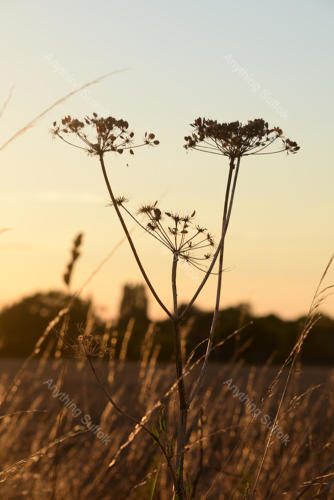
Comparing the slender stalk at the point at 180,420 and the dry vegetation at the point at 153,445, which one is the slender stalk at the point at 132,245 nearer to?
the slender stalk at the point at 180,420

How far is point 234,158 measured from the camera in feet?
10.2

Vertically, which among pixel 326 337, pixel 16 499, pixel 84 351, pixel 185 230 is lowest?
pixel 16 499

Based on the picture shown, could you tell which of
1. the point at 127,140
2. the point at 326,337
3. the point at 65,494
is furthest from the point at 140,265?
the point at 326,337

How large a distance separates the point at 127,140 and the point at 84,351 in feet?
3.45

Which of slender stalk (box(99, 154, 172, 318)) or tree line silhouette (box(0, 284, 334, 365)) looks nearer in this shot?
slender stalk (box(99, 154, 172, 318))

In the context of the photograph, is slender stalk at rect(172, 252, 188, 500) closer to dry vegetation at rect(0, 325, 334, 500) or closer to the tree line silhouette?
dry vegetation at rect(0, 325, 334, 500)

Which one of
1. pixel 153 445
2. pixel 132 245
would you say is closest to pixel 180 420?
pixel 132 245

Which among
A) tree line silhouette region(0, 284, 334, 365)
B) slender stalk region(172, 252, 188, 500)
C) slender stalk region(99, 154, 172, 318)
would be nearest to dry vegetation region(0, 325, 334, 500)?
slender stalk region(172, 252, 188, 500)

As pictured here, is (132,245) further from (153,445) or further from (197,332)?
(197,332)

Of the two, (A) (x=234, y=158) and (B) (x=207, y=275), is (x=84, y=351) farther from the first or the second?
(A) (x=234, y=158)

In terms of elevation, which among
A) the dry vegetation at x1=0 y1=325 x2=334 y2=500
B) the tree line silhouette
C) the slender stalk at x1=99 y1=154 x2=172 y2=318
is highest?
the tree line silhouette

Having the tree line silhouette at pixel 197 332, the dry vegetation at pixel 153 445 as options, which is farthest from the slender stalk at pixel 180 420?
the tree line silhouette at pixel 197 332

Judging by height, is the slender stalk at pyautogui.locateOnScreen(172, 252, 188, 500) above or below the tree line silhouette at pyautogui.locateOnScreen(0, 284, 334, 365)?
below

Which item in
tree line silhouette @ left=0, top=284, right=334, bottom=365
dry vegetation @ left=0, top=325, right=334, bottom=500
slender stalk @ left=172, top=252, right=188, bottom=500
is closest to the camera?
slender stalk @ left=172, top=252, right=188, bottom=500
